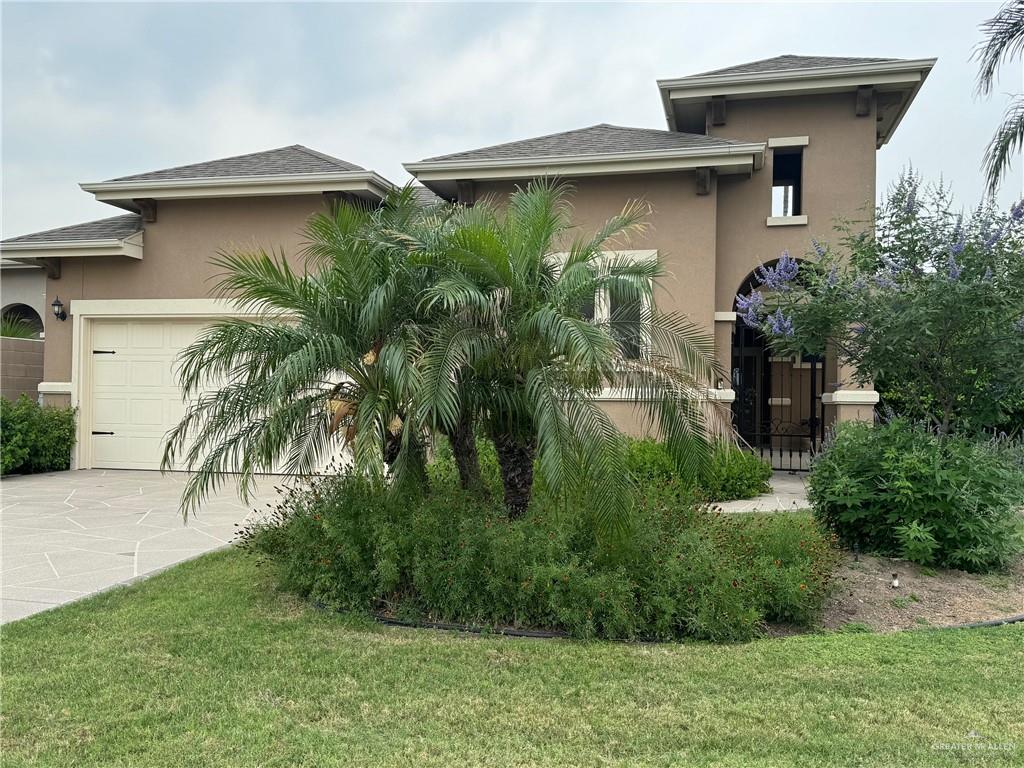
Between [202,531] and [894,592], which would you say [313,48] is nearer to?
[202,531]

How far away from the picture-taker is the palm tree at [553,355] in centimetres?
491

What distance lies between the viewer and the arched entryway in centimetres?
1284

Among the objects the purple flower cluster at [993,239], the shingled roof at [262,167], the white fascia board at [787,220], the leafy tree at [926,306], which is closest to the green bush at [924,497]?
the leafy tree at [926,306]

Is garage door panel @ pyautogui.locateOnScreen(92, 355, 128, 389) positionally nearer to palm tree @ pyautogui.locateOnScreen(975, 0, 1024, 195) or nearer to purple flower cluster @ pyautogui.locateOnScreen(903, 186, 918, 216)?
purple flower cluster @ pyautogui.locateOnScreen(903, 186, 918, 216)

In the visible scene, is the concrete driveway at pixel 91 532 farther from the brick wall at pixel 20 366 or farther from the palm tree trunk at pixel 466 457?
the brick wall at pixel 20 366

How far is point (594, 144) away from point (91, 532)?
883 centimetres

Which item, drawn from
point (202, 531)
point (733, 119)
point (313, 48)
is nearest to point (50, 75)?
point (313, 48)

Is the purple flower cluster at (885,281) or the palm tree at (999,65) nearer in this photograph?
the purple flower cluster at (885,281)

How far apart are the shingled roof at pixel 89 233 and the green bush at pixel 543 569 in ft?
30.7

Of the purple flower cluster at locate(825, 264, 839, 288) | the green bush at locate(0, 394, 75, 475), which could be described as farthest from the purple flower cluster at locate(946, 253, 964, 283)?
the green bush at locate(0, 394, 75, 475)

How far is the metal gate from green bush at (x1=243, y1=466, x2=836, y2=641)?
19.3ft

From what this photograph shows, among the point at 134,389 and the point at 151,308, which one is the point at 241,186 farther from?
the point at 134,389

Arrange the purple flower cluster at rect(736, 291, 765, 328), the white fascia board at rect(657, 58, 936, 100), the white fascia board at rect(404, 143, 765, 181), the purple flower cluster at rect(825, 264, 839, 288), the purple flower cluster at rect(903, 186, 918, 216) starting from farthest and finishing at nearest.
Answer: the white fascia board at rect(657, 58, 936, 100) < the white fascia board at rect(404, 143, 765, 181) < the purple flower cluster at rect(736, 291, 765, 328) < the purple flower cluster at rect(903, 186, 918, 216) < the purple flower cluster at rect(825, 264, 839, 288)

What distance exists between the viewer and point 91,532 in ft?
26.2
